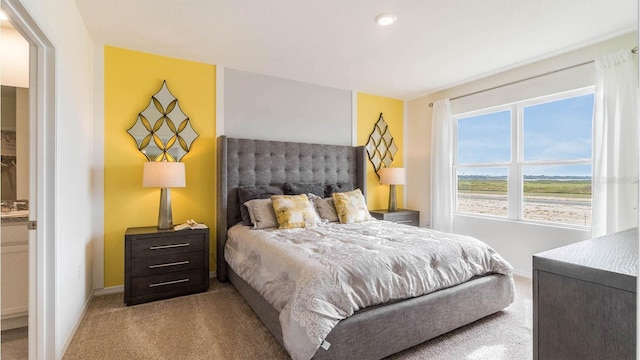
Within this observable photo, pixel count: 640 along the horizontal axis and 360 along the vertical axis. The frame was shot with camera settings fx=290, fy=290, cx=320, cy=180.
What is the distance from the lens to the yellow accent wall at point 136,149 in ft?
9.99

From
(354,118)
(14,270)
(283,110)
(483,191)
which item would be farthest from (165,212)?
(483,191)

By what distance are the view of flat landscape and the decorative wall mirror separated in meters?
1.19

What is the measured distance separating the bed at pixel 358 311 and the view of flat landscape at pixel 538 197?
141 cm

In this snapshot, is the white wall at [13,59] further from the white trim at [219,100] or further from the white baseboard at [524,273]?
the white baseboard at [524,273]

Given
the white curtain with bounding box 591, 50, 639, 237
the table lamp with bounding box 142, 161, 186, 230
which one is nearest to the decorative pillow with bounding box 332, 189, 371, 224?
the table lamp with bounding box 142, 161, 186, 230

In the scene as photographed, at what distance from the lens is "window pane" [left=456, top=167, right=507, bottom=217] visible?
151 inches

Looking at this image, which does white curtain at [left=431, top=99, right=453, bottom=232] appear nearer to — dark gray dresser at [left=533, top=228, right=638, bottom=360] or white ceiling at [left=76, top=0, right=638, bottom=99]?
white ceiling at [left=76, top=0, right=638, bottom=99]

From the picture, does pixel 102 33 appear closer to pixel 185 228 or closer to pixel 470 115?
pixel 185 228

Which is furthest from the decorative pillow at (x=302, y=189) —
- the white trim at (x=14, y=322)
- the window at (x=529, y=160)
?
the white trim at (x=14, y=322)

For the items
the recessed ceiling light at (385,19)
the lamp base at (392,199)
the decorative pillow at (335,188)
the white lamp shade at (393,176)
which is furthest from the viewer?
the lamp base at (392,199)

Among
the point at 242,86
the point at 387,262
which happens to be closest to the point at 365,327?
the point at 387,262

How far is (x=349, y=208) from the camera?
11.5 ft

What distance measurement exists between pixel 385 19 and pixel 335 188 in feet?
7.13

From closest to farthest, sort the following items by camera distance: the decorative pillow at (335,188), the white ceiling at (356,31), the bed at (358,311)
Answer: the bed at (358,311) → the white ceiling at (356,31) → the decorative pillow at (335,188)
